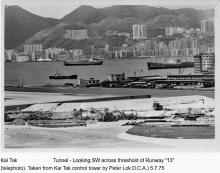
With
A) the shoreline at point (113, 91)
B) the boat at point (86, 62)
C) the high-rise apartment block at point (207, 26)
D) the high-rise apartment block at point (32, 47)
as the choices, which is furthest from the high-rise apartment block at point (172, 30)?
the high-rise apartment block at point (32, 47)

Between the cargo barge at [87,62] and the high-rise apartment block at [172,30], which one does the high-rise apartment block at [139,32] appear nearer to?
the high-rise apartment block at [172,30]

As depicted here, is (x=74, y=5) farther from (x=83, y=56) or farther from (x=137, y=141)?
(x=137, y=141)

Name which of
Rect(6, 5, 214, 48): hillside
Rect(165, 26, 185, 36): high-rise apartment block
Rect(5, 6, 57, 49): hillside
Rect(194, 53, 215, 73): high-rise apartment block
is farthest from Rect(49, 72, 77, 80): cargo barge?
Rect(194, 53, 215, 73): high-rise apartment block

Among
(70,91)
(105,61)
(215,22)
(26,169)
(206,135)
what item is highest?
(215,22)

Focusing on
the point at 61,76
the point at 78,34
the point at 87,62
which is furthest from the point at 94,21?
the point at 61,76

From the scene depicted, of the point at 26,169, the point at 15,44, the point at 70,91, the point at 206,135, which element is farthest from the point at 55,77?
the point at 206,135
